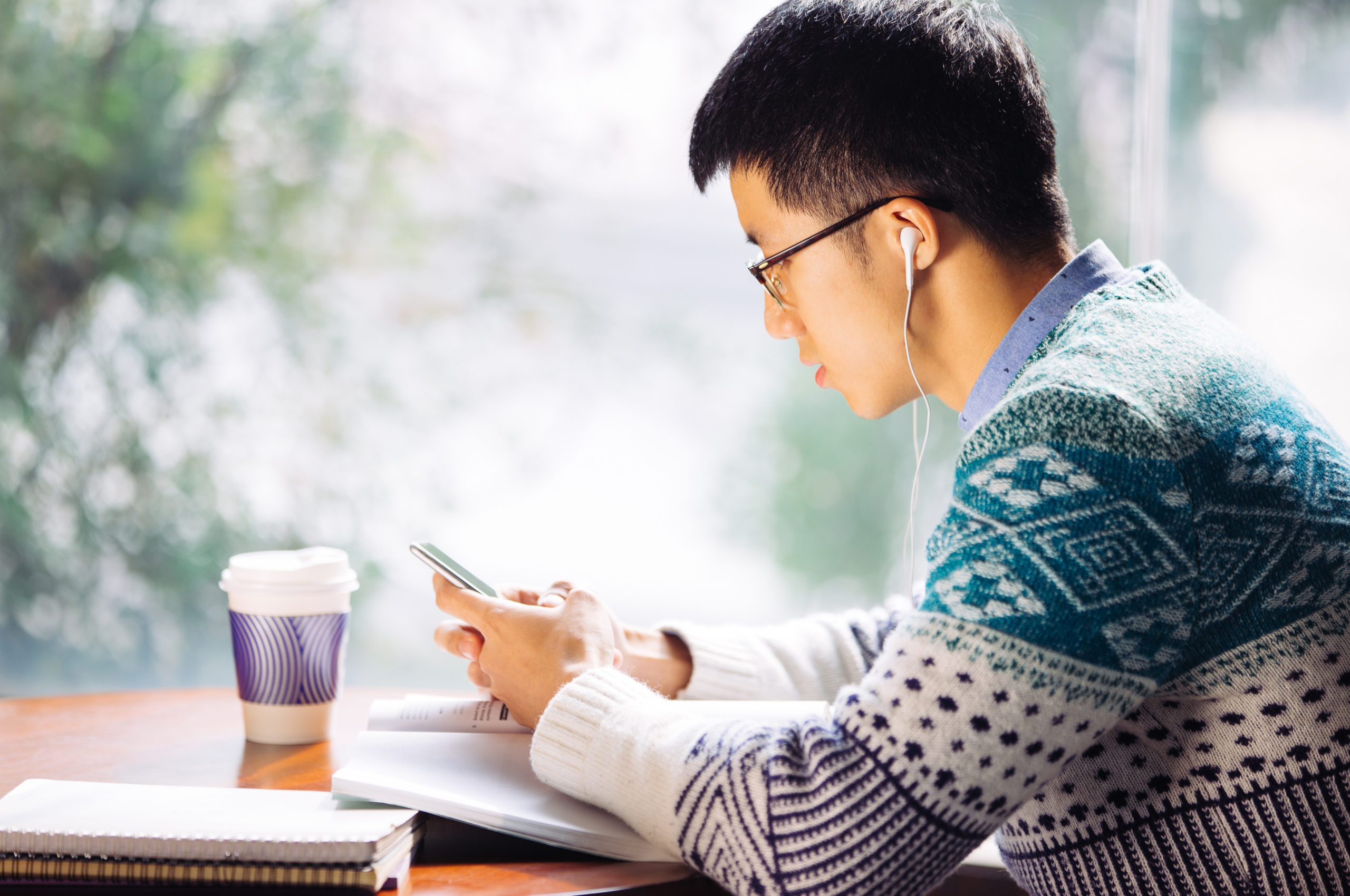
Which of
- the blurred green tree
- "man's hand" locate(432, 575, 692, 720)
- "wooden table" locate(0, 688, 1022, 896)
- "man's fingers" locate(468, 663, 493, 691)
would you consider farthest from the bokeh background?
"man's fingers" locate(468, 663, 493, 691)

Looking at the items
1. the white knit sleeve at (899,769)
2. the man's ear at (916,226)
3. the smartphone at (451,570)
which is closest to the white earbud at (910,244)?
the man's ear at (916,226)

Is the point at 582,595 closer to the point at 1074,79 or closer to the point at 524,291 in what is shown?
the point at 524,291

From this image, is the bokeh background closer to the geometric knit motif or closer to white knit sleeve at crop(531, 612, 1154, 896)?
the geometric knit motif

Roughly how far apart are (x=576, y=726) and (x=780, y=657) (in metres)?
0.39

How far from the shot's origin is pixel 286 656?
3.16ft

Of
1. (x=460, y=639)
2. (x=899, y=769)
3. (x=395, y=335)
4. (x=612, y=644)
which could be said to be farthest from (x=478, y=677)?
(x=395, y=335)

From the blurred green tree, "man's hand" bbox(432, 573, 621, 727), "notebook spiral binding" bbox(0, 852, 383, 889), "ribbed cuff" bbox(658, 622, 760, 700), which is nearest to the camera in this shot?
"notebook spiral binding" bbox(0, 852, 383, 889)

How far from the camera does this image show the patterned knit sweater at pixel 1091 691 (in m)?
0.63

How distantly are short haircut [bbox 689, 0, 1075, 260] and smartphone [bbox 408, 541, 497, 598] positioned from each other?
45 centimetres

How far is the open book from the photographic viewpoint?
0.72 meters

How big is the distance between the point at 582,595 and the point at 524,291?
1932 mm

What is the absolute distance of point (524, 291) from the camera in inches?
109

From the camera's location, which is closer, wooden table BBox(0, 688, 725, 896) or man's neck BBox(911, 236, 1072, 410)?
wooden table BBox(0, 688, 725, 896)

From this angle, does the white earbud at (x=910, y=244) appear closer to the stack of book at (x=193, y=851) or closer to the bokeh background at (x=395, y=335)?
the stack of book at (x=193, y=851)
